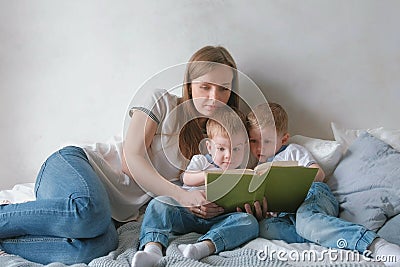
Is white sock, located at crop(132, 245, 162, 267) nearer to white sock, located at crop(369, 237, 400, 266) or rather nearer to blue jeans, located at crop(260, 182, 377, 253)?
blue jeans, located at crop(260, 182, 377, 253)

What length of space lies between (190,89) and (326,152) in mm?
521

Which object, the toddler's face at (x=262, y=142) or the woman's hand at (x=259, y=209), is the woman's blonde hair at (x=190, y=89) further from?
the woman's hand at (x=259, y=209)

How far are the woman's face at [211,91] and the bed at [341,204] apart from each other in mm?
368

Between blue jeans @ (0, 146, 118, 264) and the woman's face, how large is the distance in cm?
46

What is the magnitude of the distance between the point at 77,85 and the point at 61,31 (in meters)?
0.22

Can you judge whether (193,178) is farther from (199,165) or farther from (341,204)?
(341,204)

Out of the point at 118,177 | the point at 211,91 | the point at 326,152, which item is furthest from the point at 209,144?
the point at 326,152

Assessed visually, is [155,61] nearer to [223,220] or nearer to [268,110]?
[268,110]

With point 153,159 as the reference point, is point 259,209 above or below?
below

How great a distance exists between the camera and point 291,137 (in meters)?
2.06

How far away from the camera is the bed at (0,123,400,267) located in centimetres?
140

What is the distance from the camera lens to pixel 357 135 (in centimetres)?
199

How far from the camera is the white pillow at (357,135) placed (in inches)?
75.0

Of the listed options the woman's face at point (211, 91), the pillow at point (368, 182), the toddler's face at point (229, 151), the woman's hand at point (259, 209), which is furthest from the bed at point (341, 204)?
the woman's face at point (211, 91)
